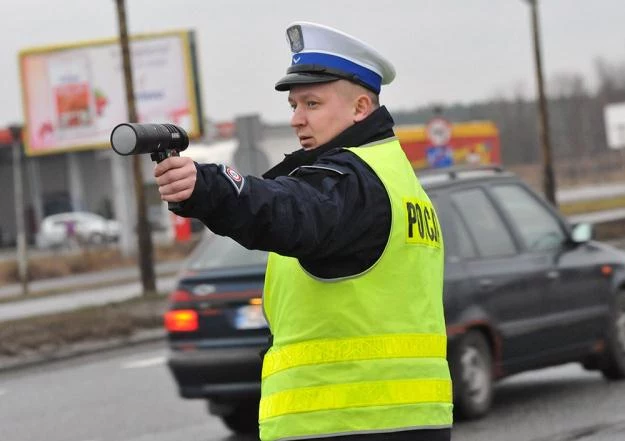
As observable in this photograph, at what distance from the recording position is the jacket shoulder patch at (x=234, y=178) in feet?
10.7

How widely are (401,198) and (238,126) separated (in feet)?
66.3

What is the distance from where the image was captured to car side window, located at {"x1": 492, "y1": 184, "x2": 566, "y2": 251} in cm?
1058

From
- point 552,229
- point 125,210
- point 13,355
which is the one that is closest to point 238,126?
point 13,355

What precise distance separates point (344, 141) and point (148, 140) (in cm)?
83

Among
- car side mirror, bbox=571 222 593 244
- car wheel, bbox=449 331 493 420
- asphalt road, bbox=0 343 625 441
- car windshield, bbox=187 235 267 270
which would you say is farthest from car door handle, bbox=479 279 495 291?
car windshield, bbox=187 235 267 270

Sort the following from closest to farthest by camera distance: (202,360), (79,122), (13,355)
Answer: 1. (202,360)
2. (13,355)
3. (79,122)

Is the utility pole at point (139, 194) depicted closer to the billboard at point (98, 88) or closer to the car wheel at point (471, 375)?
the car wheel at point (471, 375)

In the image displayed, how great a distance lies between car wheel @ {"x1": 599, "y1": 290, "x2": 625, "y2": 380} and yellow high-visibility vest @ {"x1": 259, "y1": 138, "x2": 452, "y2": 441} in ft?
24.6

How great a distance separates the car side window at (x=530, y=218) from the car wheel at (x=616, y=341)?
2.55ft

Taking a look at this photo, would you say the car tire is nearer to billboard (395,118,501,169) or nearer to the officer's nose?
the officer's nose

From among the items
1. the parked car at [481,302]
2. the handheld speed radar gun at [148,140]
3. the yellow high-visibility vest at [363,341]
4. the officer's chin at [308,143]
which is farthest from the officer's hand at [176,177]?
the parked car at [481,302]

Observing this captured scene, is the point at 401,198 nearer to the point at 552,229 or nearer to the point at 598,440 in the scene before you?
the point at 598,440

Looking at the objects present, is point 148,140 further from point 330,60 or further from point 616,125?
point 616,125

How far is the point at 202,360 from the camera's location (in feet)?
31.1
